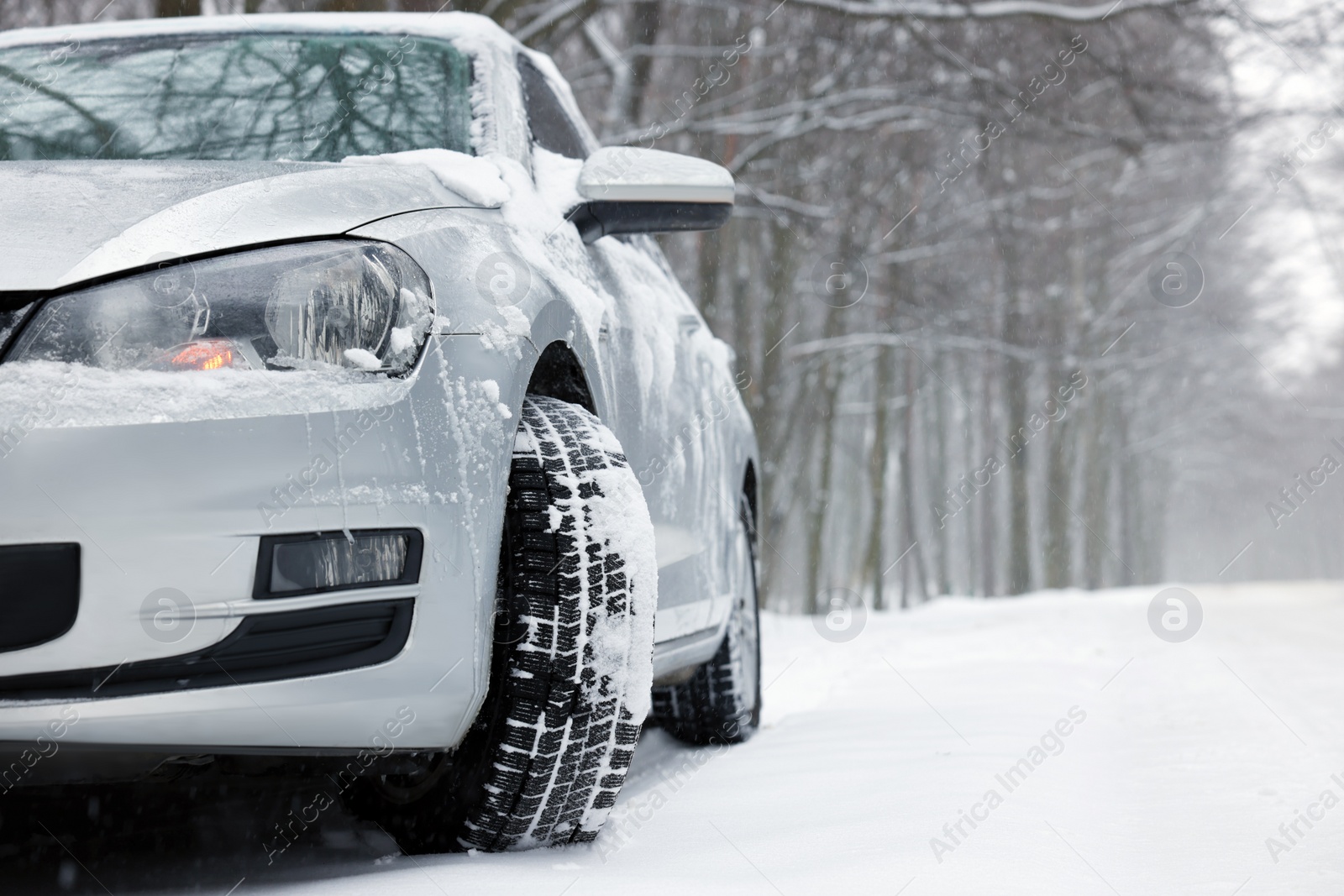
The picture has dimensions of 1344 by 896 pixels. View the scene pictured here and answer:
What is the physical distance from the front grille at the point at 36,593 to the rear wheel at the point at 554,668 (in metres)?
0.64

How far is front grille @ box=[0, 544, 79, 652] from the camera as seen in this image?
1650 millimetres

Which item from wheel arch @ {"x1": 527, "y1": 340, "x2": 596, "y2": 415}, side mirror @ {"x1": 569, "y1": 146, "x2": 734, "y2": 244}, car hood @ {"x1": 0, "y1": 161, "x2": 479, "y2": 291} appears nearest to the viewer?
car hood @ {"x1": 0, "y1": 161, "x2": 479, "y2": 291}

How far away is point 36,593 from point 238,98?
1.44 meters

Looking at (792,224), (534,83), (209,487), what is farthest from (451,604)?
(792,224)

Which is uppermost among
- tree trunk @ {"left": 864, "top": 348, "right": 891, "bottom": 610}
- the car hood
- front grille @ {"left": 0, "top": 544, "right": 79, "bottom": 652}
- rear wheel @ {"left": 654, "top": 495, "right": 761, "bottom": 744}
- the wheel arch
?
the car hood

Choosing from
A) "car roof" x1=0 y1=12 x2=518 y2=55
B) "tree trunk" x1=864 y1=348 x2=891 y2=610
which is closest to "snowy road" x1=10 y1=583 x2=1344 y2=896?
"car roof" x1=0 y1=12 x2=518 y2=55

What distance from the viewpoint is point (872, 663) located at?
22.4 feet

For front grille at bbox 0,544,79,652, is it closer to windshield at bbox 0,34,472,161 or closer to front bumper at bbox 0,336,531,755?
front bumper at bbox 0,336,531,755

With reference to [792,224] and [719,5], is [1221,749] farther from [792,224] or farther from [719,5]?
[792,224]

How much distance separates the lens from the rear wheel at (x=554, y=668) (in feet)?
6.65

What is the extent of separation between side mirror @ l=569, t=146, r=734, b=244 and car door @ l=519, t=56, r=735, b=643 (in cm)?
10

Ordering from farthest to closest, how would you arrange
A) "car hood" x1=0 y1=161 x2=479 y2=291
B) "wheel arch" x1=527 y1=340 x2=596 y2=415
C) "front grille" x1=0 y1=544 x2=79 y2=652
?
"wheel arch" x1=527 y1=340 x2=596 y2=415 < "car hood" x1=0 y1=161 x2=479 y2=291 < "front grille" x1=0 y1=544 x2=79 y2=652

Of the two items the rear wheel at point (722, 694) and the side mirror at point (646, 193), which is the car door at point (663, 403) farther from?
the rear wheel at point (722, 694)

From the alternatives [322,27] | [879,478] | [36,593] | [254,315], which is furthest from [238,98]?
[879,478]
